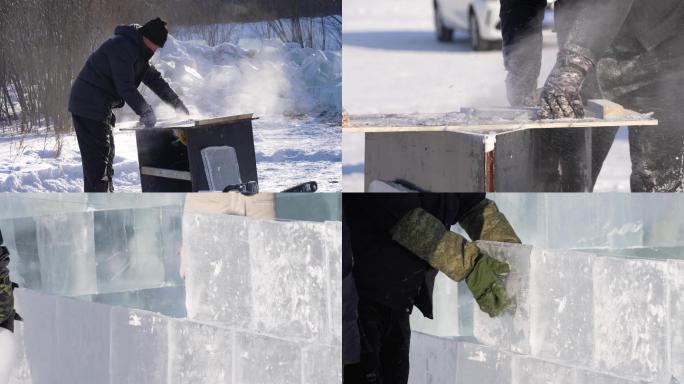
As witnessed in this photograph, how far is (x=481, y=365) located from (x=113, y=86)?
136 cm

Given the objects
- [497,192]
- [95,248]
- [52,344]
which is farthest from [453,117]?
[52,344]

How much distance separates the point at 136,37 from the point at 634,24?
1.43 metres

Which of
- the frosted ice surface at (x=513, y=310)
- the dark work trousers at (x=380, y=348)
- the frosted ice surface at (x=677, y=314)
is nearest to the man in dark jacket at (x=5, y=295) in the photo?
the dark work trousers at (x=380, y=348)

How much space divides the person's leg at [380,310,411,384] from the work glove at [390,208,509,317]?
0.62 ft

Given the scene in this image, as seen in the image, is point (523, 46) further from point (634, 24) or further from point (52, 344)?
point (52, 344)

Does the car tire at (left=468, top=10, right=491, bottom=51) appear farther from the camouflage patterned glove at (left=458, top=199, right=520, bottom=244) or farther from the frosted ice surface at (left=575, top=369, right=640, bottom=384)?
the frosted ice surface at (left=575, top=369, right=640, bottom=384)

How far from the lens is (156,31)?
131 inches

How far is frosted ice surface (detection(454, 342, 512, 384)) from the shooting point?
10.3 feet

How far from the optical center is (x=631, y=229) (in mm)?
3043

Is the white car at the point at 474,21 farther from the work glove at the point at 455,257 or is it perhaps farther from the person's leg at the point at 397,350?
the person's leg at the point at 397,350

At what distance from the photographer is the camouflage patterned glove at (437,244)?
3158mm

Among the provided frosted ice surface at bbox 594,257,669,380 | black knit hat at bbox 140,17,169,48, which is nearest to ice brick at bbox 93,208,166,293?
black knit hat at bbox 140,17,169,48

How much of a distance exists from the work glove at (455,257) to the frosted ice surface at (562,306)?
10 cm

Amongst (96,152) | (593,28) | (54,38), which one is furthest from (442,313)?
(54,38)
